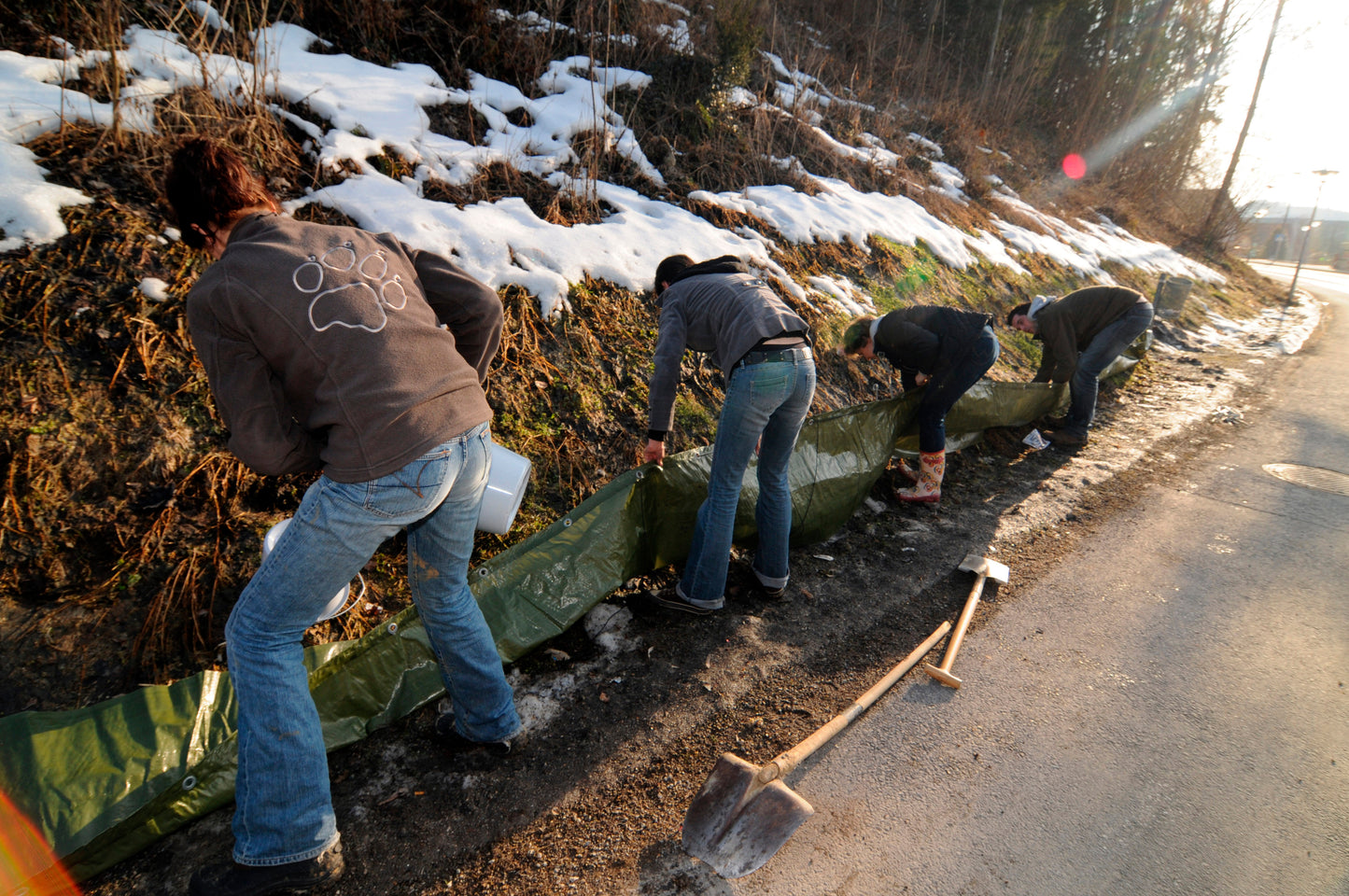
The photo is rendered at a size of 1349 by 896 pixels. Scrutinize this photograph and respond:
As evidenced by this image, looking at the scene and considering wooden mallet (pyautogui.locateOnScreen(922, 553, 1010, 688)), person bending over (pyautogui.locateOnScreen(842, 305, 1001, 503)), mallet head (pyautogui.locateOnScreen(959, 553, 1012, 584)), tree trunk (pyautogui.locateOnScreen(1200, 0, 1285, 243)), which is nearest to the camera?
wooden mallet (pyautogui.locateOnScreen(922, 553, 1010, 688))

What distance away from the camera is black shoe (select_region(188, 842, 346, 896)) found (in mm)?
1580

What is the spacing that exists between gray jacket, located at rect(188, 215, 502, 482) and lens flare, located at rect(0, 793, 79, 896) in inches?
45.4

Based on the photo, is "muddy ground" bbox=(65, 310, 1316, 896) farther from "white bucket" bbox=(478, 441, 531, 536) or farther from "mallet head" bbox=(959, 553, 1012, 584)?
"white bucket" bbox=(478, 441, 531, 536)

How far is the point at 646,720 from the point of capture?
241 centimetres

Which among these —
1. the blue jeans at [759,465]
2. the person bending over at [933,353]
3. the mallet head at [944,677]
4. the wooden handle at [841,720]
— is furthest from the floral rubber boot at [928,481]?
the mallet head at [944,677]

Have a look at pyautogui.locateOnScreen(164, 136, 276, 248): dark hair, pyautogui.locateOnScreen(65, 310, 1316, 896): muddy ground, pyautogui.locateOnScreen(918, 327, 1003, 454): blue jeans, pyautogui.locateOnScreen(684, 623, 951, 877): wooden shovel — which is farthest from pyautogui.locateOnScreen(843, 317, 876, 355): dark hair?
pyautogui.locateOnScreen(164, 136, 276, 248): dark hair

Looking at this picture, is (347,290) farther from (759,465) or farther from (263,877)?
(759,465)

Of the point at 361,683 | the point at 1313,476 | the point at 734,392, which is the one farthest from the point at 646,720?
the point at 1313,476

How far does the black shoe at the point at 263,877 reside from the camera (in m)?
1.58

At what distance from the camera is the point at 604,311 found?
4211 millimetres

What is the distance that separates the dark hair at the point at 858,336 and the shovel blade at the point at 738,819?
119 inches

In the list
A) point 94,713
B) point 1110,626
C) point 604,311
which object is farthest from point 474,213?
point 1110,626

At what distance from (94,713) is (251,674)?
729mm

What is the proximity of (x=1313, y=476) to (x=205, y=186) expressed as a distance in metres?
7.41
